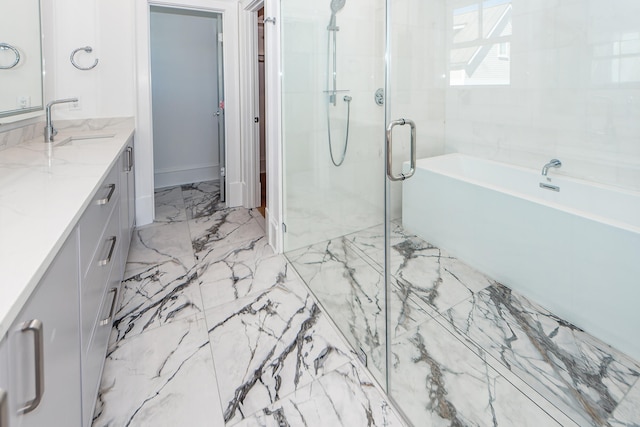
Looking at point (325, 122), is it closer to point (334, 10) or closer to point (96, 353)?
point (334, 10)

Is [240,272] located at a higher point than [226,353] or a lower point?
higher

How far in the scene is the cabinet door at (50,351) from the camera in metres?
0.59

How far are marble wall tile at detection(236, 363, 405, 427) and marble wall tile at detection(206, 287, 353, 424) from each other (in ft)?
0.14

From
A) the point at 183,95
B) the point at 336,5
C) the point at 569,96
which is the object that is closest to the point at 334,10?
the point at 336,5

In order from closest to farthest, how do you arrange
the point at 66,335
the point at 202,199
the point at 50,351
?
the point at 50,351 → the point at 66,335 → the point at 202,199

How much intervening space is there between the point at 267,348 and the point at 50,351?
0.99 metres

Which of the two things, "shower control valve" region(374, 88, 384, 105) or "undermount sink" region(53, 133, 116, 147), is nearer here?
"shower control valve" region(374, 88, 384, 105)

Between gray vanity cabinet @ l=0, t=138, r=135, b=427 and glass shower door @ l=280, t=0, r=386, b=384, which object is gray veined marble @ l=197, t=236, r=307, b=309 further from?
gray vanity cabinet @ l=0, t=138, r=135, b=427

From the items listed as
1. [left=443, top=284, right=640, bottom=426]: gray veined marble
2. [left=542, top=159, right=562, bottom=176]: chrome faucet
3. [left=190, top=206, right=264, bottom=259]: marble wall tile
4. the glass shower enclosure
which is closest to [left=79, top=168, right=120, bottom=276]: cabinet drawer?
the glass shower enclosure

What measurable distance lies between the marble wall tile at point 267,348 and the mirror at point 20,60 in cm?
155

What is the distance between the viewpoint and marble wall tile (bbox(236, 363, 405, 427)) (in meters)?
1.25

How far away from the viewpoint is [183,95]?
14.4 feet

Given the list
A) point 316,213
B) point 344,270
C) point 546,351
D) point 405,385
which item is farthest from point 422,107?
point 405,385

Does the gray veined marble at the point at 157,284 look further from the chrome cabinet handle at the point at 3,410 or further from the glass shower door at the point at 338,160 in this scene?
the chrome cabinet handle at the point at 3,410
